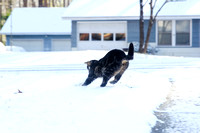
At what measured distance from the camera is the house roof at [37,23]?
36.8 metres

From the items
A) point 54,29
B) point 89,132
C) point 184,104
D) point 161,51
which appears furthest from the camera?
point 54,29

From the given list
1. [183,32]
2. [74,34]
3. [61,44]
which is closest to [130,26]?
[183,32]

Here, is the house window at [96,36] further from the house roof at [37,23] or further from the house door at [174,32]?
the house roof at [37,23]

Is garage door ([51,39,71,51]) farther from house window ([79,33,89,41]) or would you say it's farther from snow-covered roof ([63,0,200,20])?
house window ([79,33,89,41])

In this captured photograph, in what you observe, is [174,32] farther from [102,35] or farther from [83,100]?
[83,100]

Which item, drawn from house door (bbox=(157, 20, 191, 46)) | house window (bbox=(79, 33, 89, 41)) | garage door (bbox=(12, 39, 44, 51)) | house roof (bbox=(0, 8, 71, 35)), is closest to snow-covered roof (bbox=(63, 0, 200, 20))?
house door (bbox=(157, 20, 191, 46))

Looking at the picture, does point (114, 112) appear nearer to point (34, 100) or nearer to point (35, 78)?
point (34, 100)

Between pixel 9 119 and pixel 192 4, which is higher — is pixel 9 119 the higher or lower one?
the lower one

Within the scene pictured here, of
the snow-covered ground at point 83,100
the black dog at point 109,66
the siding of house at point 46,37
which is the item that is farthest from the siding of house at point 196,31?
the black dog at point 109,66

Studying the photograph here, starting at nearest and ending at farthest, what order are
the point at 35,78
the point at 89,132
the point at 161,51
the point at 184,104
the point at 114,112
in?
the point at 89,132
the point at 114,112
the point at 184,104
the point at 35,78
the point at 161,51

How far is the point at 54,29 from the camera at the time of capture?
37312mm

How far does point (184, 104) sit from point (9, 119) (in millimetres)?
3485

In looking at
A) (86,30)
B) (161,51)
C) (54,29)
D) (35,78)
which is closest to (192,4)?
(161,51)

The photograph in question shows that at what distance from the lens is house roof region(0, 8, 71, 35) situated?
36.8 meters
